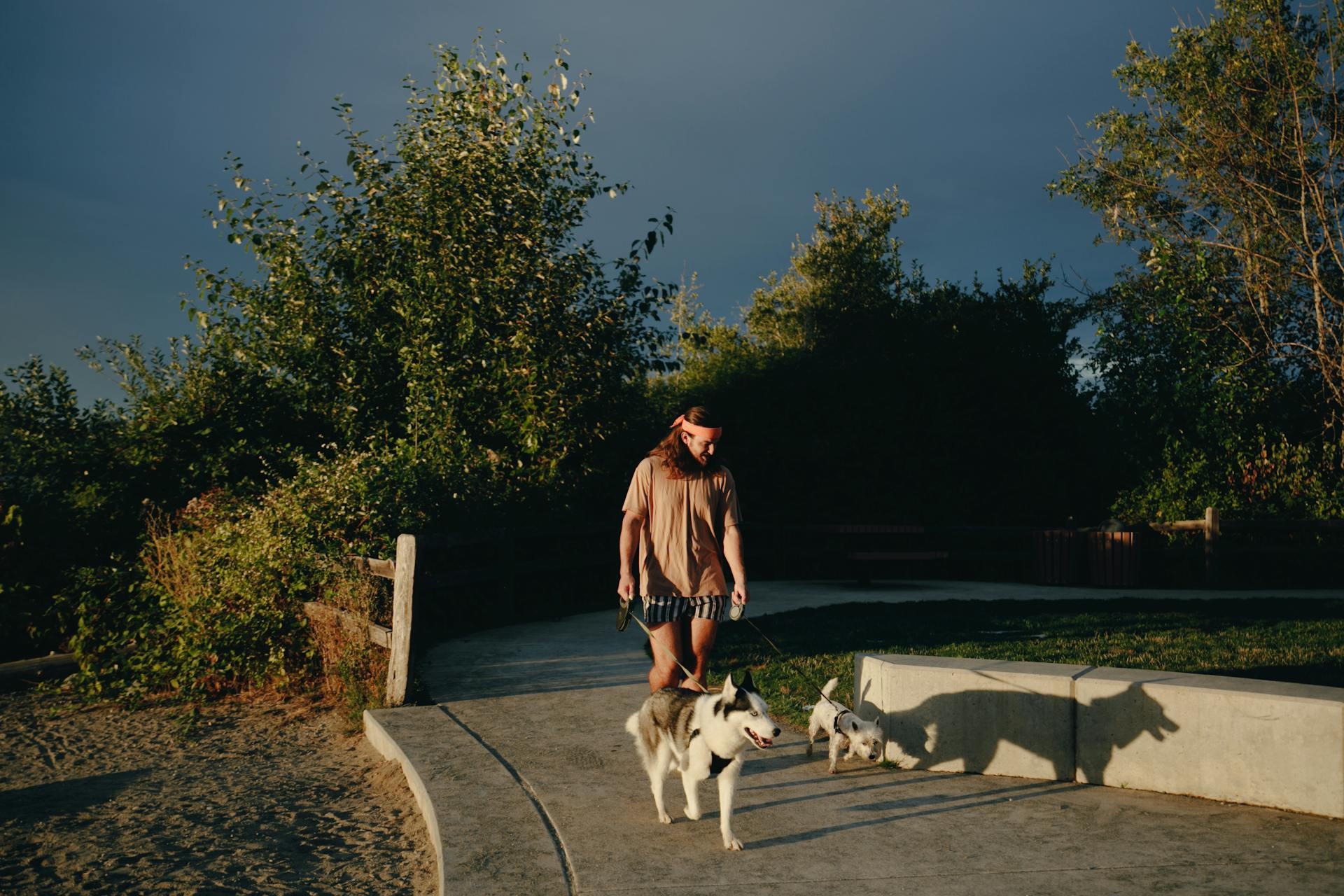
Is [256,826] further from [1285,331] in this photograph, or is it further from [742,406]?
[1285,331]

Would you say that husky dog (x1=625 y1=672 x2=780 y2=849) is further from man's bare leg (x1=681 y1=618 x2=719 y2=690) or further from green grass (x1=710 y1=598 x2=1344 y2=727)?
green grass (x1=710 y1=598 x2=1344 y2=727)

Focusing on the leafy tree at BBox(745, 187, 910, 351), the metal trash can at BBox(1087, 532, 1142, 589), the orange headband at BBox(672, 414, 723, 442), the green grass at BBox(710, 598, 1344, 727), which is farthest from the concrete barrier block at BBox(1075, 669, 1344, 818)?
the leafy tree at BBox(745, 187, 910, 351)

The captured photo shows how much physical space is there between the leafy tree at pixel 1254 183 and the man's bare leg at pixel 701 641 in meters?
17.4

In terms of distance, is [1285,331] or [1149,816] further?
[1285,331]

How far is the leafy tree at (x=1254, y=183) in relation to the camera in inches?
794

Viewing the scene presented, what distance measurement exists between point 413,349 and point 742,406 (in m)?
8.23

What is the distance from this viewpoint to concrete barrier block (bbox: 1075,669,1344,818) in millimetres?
4547

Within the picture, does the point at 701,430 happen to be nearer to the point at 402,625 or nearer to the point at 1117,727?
the point at 1117,727

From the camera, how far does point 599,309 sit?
1336 centimetres

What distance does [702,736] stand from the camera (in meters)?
4.25

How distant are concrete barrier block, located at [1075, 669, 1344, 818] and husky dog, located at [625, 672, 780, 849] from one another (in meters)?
2.02

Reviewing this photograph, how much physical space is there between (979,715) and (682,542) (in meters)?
1.92

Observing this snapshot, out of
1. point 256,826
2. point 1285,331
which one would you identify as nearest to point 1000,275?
point 1285,331

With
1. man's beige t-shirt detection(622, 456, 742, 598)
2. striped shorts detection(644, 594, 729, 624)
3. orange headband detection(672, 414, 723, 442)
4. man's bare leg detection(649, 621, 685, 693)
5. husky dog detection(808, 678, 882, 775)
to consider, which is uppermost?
orange headband detection(672, 414, 723, 442)
